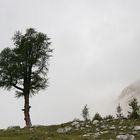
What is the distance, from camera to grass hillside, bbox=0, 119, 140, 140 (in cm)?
3581

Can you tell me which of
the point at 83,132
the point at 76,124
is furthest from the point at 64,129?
the point at 76,124

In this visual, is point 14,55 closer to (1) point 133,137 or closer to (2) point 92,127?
(2) point 92,127

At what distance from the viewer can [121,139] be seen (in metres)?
33.0

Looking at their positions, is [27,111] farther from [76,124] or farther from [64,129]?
[64,129]

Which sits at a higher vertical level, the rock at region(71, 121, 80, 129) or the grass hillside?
the rock at region(71, 121, 80, 129)

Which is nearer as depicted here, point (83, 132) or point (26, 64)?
point (83, 132)

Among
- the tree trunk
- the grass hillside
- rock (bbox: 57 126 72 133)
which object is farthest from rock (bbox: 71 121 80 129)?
the tree trunk

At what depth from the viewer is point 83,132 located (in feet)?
130

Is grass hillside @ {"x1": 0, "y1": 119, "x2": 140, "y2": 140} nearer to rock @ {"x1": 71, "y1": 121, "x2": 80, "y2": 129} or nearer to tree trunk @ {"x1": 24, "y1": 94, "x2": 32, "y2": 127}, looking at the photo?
rock @ {"x1": 71, "y1": 121, "x2": 80, "y2": 129}

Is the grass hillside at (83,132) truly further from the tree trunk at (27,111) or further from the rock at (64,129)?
the tree trunk at (27,111)

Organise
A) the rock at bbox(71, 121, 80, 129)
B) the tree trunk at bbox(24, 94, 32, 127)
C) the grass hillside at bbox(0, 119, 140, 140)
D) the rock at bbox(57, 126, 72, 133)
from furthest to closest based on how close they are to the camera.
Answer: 1. the tree trunk at bbox(24, 94, 32, 127)
2. the rock at bbox(71, 121, 80, 129)
3. the rock at bbox(57, 126, 72, 133)
4. the grass hillside at bbox(0, 119, 140, 140)

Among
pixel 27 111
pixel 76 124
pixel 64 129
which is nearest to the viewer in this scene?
pixel 64 129

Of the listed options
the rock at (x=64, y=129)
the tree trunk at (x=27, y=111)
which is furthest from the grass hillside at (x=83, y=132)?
the tree trunk at (x=27, y=111)

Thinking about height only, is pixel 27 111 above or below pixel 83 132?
above
